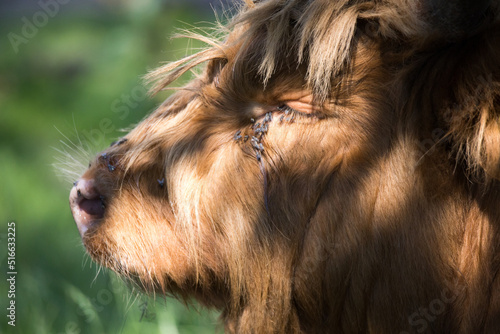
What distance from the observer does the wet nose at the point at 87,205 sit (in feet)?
10.1

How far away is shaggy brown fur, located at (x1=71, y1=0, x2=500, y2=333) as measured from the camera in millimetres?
2590

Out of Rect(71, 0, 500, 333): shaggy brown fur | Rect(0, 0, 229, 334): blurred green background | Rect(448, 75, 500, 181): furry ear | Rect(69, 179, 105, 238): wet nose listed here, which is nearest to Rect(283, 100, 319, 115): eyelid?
Rect(71, 0, 500, 333): shaggy brown fur

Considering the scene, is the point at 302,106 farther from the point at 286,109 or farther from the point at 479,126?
the point at 479,126

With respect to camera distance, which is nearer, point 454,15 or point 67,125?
point 454,15

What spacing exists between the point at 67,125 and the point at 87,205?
444 cm

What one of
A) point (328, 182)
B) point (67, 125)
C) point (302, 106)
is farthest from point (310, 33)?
point (67, 125)

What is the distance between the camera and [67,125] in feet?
24.0

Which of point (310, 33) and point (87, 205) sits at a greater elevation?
point (310, 33)

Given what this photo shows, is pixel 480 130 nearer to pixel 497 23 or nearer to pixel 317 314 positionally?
pixel 497 23

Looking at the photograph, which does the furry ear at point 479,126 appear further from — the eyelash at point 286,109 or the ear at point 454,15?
the eyelash at point 286,109

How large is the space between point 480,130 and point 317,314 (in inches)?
41.4

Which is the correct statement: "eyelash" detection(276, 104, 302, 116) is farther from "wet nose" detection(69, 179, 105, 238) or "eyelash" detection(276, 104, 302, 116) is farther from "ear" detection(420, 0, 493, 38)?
"wet nose" detection(69, 179, 105, 238)

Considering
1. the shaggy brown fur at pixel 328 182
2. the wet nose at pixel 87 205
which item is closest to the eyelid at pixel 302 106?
the shaggy brown fur at pixel 328 182

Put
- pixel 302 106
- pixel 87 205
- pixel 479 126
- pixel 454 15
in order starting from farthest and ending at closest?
pixel 87 205, pixel 302 106, pixel 479 126, pixel 454 15
